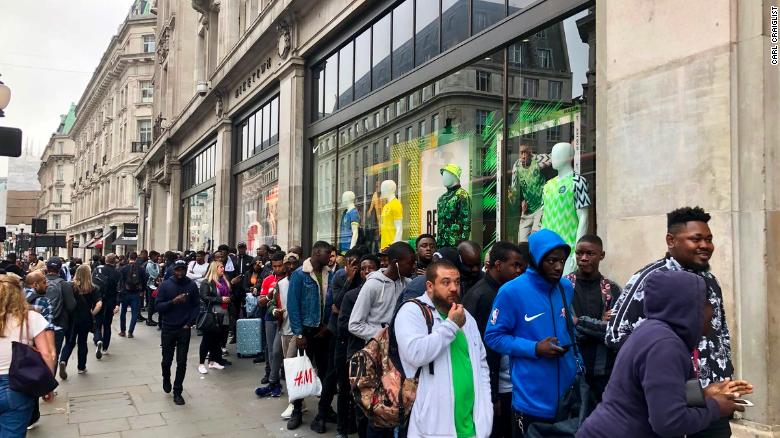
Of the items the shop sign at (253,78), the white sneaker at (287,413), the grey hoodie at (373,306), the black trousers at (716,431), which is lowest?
the white sneaker at (287,413)

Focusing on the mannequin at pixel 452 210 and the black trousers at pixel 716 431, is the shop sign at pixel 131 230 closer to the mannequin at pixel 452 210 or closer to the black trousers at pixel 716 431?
the mannequin at pixel 452 210

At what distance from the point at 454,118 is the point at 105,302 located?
321 inches

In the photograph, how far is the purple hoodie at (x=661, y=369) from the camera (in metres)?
2.25

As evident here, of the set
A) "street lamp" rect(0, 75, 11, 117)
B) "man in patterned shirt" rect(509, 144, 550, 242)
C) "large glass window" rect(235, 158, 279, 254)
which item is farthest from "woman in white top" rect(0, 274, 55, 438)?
"large glass window" rect(235, 158, 279, 254)

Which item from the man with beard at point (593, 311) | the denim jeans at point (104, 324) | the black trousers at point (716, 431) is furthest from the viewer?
the denim jeans at point (104, 324)

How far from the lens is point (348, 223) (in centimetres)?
1273

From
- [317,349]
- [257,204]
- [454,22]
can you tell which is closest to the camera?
[317,349]

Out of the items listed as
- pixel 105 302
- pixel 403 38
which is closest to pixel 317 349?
pixel 403 38

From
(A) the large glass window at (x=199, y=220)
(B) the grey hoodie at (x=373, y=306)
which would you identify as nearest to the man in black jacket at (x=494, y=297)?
(B) the grey hoodie at (x=373, y=306)

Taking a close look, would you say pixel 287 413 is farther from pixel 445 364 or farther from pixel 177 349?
pixel 445 364

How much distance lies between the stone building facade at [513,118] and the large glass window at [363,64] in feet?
0.15

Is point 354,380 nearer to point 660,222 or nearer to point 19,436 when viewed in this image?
point 19,436

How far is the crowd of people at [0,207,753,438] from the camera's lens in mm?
2357

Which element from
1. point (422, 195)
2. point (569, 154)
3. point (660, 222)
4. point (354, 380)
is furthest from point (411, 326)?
point (422, 195)
